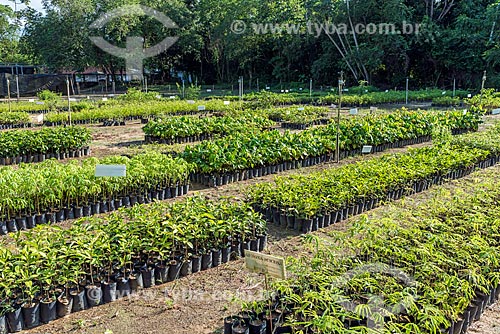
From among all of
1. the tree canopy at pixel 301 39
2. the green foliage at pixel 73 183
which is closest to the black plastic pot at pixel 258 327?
the green foliage at pixel 73 183

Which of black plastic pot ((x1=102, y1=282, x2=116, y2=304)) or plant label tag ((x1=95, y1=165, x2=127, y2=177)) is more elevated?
plant label tag ((x1=95, y1=165, x2=127, y2=177))

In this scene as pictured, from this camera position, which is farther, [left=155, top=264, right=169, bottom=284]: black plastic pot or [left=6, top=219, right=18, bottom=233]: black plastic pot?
[left=6, top=219, right=18, bottom=233]: black plastic pot

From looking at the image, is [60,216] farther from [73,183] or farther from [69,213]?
[73,183]

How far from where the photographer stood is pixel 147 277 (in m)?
4.47

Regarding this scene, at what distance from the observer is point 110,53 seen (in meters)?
33.7

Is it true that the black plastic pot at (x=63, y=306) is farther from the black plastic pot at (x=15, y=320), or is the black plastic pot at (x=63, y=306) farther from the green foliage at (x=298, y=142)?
the green foliage at (x=298, y=142)

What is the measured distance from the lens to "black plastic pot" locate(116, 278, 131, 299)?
4.31 m

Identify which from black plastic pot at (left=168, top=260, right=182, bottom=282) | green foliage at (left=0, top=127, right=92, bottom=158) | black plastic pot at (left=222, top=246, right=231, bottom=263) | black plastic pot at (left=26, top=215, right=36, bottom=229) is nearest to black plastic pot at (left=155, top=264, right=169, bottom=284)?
black plastic pot at (left=168, top=260, right=182, bottom=282)

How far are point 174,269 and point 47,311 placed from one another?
1257mm

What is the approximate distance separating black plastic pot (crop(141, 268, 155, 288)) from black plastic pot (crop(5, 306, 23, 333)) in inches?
44.8

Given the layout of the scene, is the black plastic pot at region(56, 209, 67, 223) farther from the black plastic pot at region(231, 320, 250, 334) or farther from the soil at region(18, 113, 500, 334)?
the black plastic pot at region(231, 320, 250, 334)

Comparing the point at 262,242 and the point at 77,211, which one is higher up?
the point at 77,211

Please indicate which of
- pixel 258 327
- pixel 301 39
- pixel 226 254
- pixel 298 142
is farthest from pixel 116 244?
pixel 301 39

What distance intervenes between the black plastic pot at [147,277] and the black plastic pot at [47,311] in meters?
0.87
